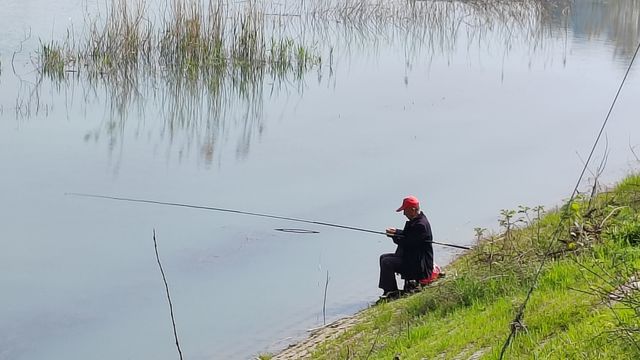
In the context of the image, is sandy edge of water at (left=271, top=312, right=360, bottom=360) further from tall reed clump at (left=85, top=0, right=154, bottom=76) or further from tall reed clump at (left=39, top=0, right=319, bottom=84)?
tall reed clump at (left=85, top=0, right=154, bottom=76)

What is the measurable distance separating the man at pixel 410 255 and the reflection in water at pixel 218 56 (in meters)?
4.82

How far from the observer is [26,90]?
1443 cm

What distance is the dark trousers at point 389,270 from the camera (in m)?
7.43

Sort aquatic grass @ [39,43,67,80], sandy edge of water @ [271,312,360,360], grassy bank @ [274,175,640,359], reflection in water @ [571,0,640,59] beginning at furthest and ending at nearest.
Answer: reflection in water @ [571,0,640,59]
aquatic grass @ [39,43,67,80]
sandy edge of water @ [271,312,360,360]
grassy bank @ [274,175,640,359]

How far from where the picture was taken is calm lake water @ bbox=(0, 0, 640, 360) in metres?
7.37

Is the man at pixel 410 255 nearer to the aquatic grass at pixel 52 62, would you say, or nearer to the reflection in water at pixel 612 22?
the aquatic grass at pixel 52 62

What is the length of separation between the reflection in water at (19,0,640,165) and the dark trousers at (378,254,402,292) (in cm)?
478

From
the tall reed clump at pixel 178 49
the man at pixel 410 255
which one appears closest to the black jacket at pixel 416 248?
the man at pixel 410 255

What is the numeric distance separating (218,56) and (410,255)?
9922mm

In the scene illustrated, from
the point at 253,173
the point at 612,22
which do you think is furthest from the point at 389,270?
the point at 612,22

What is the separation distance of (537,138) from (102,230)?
24.2 feet

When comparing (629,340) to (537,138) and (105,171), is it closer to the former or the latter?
(105,171)

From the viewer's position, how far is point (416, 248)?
287 inches

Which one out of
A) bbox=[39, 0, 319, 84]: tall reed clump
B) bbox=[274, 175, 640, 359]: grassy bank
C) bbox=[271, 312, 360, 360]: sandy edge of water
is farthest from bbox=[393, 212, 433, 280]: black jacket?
bbox=[39, 0, 319, 84]: tall reed clump
